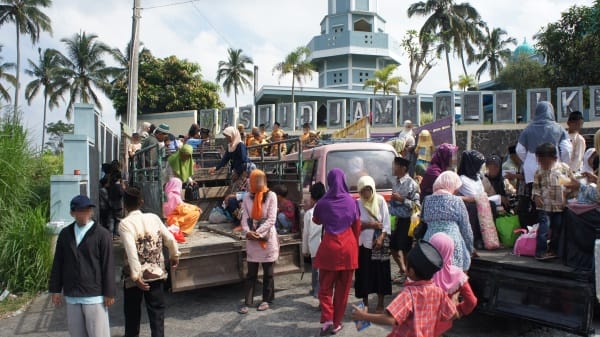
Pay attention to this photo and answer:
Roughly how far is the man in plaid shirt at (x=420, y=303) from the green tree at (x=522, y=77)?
33.2 m

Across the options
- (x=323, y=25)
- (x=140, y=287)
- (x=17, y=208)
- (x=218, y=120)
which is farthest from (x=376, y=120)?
(x=323, y=25)

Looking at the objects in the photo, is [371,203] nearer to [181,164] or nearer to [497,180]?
[497,180]

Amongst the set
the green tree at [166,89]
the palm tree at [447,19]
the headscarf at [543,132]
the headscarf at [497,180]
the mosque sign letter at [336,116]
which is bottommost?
the headscarf at [497,180]

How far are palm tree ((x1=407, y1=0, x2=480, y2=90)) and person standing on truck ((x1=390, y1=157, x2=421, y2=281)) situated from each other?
33.5 meters

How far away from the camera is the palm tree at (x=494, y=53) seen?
4267 cm

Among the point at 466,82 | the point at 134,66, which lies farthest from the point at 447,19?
Answer: the point at 134,66

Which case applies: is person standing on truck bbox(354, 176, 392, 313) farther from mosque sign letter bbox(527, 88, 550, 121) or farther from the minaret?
the minaret

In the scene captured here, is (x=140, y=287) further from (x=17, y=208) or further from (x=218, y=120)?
(x=218, y=120)

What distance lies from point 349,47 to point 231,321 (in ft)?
151

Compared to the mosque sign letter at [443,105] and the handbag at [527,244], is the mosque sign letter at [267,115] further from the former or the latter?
the handbag at [527,244]

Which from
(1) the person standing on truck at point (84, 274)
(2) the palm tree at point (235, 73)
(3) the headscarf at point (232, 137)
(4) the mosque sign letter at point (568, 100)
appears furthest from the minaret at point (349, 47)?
(1) the person standing on truck at point (84, 274)

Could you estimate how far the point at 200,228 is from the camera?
686 centimetres

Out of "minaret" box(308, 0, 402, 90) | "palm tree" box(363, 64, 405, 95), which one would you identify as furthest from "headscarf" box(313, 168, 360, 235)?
"minaret" box(308, 0, 402, 90)

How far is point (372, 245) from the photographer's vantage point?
16.7 ft
